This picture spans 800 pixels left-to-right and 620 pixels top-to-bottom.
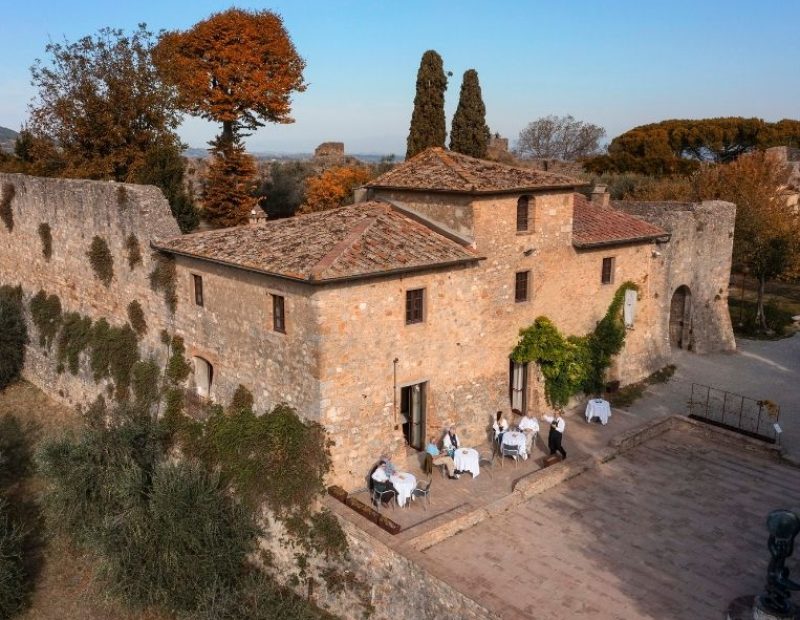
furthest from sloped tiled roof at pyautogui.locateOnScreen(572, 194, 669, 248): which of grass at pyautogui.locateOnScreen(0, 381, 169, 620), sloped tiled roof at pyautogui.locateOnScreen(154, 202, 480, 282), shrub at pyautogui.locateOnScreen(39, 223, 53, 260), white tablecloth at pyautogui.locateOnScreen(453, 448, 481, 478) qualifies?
shrub at pyautogui.locateOnScreen(39, 223, 53, 260)

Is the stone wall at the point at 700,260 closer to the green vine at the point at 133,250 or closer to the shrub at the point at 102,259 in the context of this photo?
the green vine at the point at 133,250

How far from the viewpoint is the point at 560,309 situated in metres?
17.8

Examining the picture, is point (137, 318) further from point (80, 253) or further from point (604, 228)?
point (604, 228)

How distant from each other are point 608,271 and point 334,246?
908cm

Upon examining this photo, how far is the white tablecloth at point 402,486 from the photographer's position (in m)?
Answer: 13.3

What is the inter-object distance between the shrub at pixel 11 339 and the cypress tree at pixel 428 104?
52.0ft

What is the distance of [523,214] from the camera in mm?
16312

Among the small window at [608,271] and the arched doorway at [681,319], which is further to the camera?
the arched doorway at [681,319]

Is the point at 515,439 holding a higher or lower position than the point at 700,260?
lower

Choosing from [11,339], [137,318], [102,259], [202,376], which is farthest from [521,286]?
[11,339]

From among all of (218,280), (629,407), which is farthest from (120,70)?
(629,407)

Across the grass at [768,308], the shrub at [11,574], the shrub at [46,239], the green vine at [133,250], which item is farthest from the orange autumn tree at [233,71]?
the grass at [768,308]

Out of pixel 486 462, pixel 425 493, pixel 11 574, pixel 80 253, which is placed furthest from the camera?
pixel 80 253

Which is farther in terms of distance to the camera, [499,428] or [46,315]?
[46,315]
